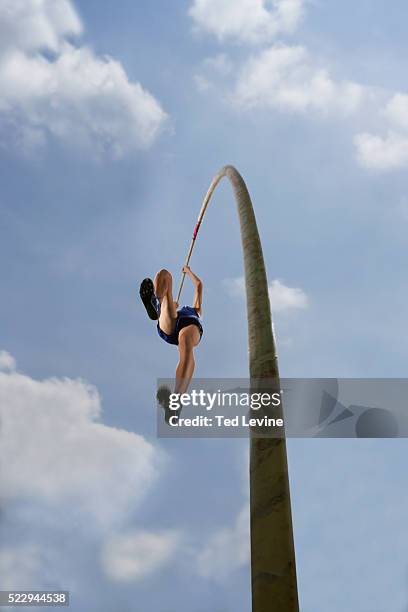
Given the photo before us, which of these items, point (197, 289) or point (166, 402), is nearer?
point (166, 402)

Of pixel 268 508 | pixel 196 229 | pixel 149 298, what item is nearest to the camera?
pixel 268 508

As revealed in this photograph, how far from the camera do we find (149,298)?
41.9 feet

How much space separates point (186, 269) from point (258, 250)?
665cm

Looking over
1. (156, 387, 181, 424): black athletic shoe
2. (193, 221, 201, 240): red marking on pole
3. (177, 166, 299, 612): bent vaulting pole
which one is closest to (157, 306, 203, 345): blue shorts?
(156, 387, 181, 424): black athletic shoe

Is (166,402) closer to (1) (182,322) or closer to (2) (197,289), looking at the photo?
(1) (182,322)

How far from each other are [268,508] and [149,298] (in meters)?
7.59

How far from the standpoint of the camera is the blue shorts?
41.4ft

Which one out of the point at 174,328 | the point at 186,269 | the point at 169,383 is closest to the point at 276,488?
the point at 169,383

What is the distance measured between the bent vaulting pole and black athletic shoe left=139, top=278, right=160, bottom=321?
562 cm

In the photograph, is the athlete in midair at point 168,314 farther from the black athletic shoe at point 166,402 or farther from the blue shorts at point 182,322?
the black athletic shoe at point 166,402

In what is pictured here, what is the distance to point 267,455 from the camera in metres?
6.07

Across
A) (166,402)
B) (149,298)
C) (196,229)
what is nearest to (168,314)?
(149,298)

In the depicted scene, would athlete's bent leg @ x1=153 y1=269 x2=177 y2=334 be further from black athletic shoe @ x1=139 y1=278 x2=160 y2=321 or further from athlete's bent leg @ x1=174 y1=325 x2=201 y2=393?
athlete's bent leg @ x1=174 y1=325 x2=201 y2=393

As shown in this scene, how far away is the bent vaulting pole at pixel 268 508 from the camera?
5.39 m
